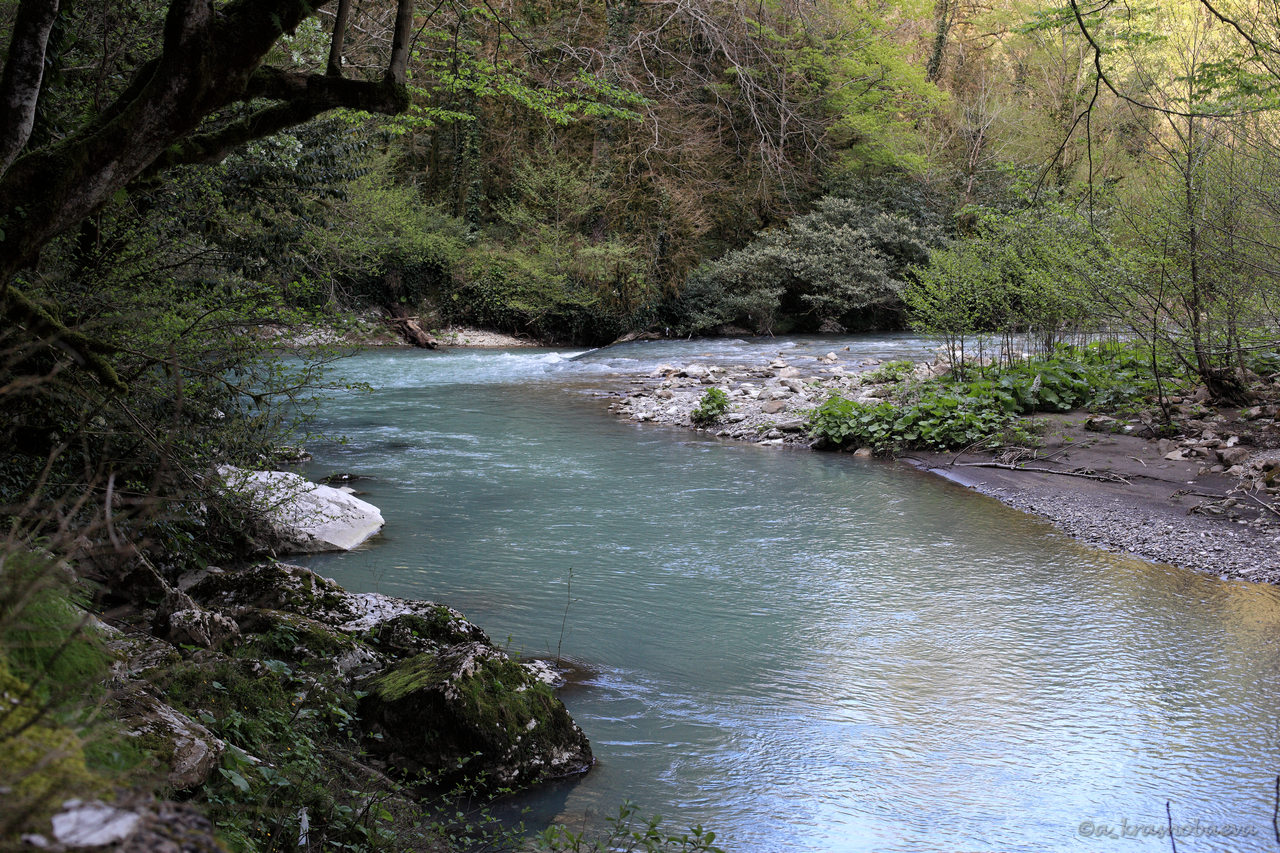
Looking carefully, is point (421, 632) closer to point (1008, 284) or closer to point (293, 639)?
point (293, 639)

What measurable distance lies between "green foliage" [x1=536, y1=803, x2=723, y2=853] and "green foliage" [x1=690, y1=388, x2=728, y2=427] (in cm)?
1123

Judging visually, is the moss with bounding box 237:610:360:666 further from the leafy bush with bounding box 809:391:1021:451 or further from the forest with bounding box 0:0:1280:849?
the leafy bush with bounding box 809:391:1021:451

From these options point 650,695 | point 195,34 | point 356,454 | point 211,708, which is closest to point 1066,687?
point 650,695

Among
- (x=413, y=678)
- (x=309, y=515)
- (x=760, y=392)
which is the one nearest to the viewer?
(x=413, y=678)

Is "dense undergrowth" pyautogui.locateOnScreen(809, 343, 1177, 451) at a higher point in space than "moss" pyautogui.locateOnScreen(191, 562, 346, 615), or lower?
higher

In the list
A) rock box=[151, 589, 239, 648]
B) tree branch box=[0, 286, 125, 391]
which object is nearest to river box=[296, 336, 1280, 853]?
rock box=[151, 589, 239, 648]

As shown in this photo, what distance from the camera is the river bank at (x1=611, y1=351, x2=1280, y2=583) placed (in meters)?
7.86

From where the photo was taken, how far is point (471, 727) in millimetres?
4156

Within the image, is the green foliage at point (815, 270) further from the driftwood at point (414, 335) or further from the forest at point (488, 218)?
the driftwood at point (414, 335)

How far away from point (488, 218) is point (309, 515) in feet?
85.2

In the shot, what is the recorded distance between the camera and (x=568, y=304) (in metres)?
28.2

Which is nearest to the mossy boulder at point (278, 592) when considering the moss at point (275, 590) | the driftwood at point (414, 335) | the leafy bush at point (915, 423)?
the moss at point (275, 590)

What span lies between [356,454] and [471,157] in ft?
71.4

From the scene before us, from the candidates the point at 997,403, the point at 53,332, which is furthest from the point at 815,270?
the point at 53,332
